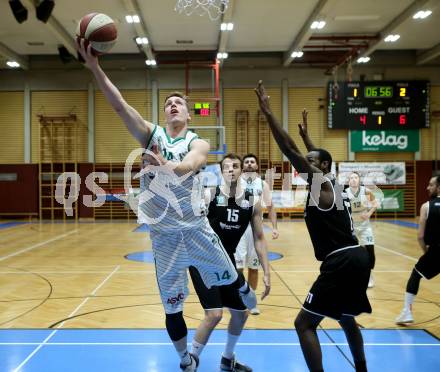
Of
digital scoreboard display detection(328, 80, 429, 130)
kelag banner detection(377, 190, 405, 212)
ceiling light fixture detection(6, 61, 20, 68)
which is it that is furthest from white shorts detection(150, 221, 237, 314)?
ceiling light fixture detection(6, 61, 20, 68)

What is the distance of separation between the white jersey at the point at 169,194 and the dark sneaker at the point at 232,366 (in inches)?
52.9

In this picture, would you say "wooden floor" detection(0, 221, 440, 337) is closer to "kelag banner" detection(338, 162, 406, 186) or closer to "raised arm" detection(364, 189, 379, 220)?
"raised arm" detection(364, 189, 379, 220)

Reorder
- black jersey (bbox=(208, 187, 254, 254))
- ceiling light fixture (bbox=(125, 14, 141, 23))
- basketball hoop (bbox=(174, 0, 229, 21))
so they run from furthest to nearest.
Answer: ceiling light fixture (bbox=(125, 14, 141, 23))
basketball hoop (bbox=(174, 0, 229, 21))
black jersey (bbox=(208, 187, 254, 254))

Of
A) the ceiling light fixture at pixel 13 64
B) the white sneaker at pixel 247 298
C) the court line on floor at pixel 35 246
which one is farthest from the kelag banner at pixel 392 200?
Result: the white sneaker at pixel 247 298

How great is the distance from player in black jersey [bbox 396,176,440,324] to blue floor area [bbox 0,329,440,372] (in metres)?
0.35

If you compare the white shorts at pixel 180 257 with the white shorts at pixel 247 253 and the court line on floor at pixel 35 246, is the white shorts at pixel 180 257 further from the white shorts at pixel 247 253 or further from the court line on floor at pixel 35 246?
the court line on floor at pixel 35 246

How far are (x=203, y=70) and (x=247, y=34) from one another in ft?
11.9

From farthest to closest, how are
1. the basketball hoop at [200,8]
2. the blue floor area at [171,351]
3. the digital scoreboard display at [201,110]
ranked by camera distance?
the digital scoreboard display at [201,110] → the basketball hoop at [200,8] → the blue floor area at [171,351]

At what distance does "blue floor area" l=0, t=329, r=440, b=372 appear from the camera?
12.8 feet

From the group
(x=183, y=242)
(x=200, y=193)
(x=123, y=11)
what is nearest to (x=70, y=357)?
(x=183, y=242)

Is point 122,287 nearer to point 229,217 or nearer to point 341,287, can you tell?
point 229,217

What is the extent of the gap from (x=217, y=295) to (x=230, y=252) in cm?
54

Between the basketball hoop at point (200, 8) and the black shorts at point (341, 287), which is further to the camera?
the basketball hoop at point (200, 8)

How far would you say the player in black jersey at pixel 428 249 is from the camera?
4992mm
